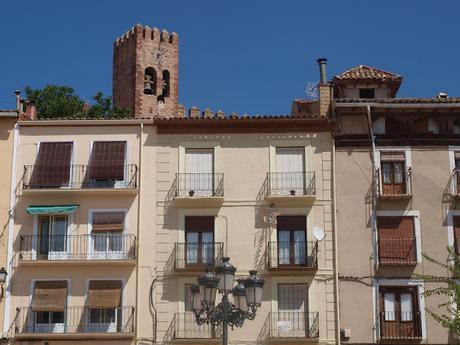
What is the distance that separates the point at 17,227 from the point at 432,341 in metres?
13.4

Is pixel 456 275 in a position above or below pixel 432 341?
above

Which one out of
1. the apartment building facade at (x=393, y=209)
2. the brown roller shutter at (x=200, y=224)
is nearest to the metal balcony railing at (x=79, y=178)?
the brown roller shutter at (x=200, y=224)

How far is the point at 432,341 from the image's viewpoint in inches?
1172

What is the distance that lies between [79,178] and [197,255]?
4605mm

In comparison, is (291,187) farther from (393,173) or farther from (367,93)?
(367,93)

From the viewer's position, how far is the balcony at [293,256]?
3020 centimetres

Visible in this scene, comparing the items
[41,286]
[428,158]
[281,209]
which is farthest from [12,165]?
[428,158]

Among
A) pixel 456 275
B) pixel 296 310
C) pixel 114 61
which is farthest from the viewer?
pixel 114 61

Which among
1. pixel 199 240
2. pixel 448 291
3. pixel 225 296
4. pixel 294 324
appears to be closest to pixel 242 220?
pixel 199 240

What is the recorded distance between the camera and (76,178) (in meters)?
31.5

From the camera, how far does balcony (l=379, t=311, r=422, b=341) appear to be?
29.8 meters

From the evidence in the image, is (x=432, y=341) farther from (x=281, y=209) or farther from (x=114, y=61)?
(x=114, y=61)

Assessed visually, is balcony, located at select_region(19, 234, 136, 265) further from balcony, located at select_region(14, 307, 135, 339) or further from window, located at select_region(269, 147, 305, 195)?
window, located at select_region(269, 147, 305, 195)

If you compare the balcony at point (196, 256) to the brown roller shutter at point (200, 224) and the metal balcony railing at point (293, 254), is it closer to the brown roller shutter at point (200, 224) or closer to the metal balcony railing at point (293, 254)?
the brown roller shutter at point (200, 224)
